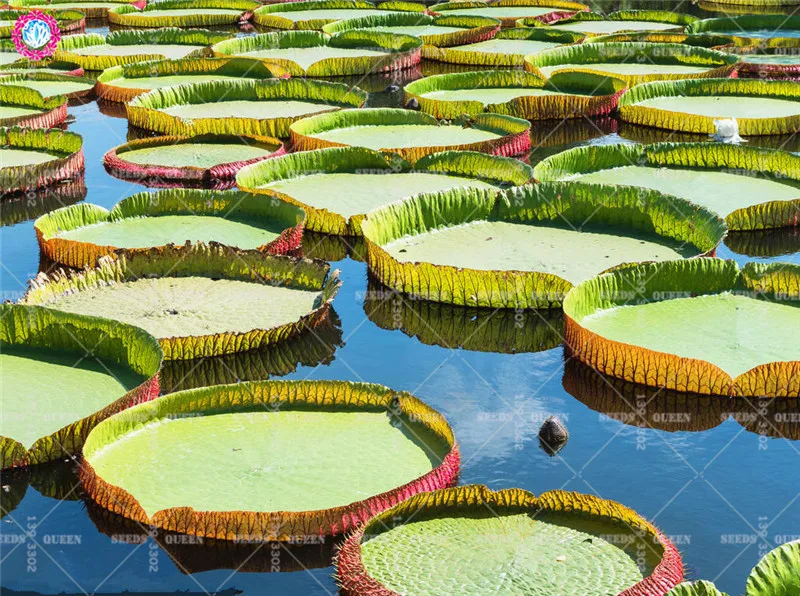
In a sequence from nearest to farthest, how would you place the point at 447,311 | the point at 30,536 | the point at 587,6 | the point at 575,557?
the point at 575,557 → the point at 30,536 → the point at 447,311 → the point at 587,6

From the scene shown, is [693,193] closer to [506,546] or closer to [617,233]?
[617,233]

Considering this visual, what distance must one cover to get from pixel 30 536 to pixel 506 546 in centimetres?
220

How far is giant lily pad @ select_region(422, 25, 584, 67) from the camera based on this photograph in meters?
17.4

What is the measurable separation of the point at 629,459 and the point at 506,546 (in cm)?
146

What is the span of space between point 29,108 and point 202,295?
6909 mm

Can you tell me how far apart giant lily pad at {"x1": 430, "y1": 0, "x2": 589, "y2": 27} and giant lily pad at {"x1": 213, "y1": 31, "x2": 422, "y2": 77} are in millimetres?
3075

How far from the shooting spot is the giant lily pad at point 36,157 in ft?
37.4

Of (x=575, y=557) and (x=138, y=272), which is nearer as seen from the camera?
(x=575, y=557)

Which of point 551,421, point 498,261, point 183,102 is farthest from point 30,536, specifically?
point 183,102

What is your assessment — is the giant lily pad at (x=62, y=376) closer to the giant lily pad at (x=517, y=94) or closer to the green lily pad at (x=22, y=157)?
the green lily pad at (x=22, y=157)

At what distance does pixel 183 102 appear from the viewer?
47.5ft

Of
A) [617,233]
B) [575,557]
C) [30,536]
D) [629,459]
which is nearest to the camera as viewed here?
[575,557]

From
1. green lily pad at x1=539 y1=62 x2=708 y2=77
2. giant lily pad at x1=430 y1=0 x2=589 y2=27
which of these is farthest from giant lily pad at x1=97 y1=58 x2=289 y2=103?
giant lily pad at x1=430 y1=0 x2=589 y2=27

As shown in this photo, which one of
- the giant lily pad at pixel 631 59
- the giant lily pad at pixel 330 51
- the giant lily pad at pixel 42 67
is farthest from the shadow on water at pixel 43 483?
the giant lily pad at pixel 42 67
